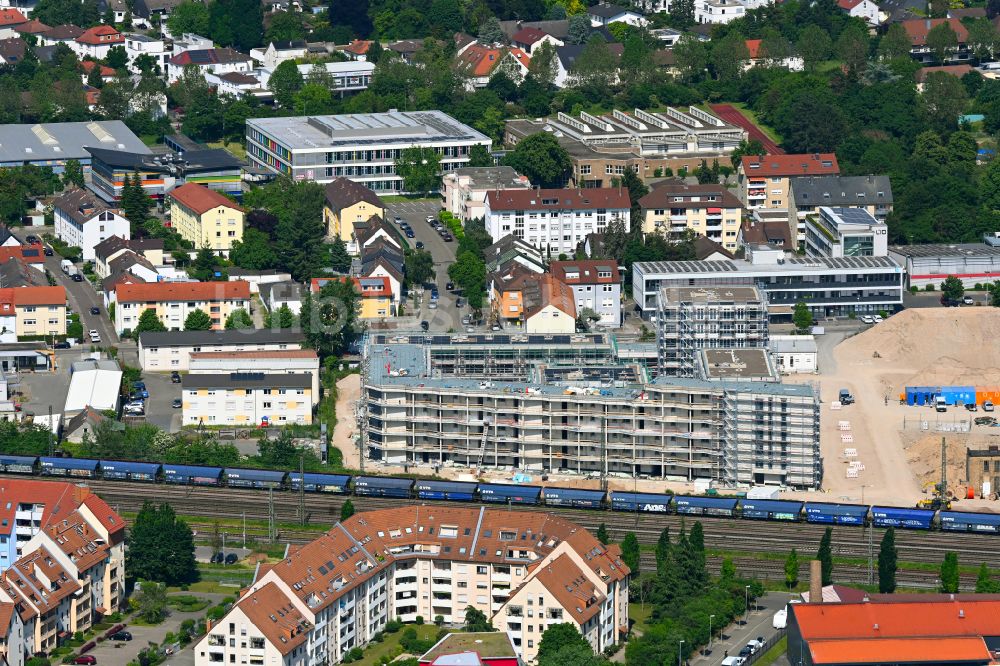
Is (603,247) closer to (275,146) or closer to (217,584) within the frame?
(275,146)

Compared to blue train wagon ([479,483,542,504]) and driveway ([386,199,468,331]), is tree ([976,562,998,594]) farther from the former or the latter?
driveway ([386,199,468,331])

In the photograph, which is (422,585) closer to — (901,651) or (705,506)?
(705,506)

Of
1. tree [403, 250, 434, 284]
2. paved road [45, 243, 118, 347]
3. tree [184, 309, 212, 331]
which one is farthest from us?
tree [403, 250, 434, 284]

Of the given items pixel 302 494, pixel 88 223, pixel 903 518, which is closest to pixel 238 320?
pixel 88 223

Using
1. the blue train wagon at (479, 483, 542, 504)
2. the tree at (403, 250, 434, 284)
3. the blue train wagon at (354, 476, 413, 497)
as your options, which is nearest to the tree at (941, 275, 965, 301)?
the tree at (403, 250, 434, 284)

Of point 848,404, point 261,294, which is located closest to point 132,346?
point 261,294

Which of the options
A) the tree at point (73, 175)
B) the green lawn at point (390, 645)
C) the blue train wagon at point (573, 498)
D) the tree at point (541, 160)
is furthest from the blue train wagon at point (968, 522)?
the tree at point (73, 175)

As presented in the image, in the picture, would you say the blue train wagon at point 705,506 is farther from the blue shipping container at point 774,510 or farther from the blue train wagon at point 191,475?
the blue train wagon at point 191,475

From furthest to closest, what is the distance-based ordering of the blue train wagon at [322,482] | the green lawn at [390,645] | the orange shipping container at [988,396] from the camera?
the orange shipping container at [988,396] < the blue train wagon at [322,482] < the green lawn at [390,645]
